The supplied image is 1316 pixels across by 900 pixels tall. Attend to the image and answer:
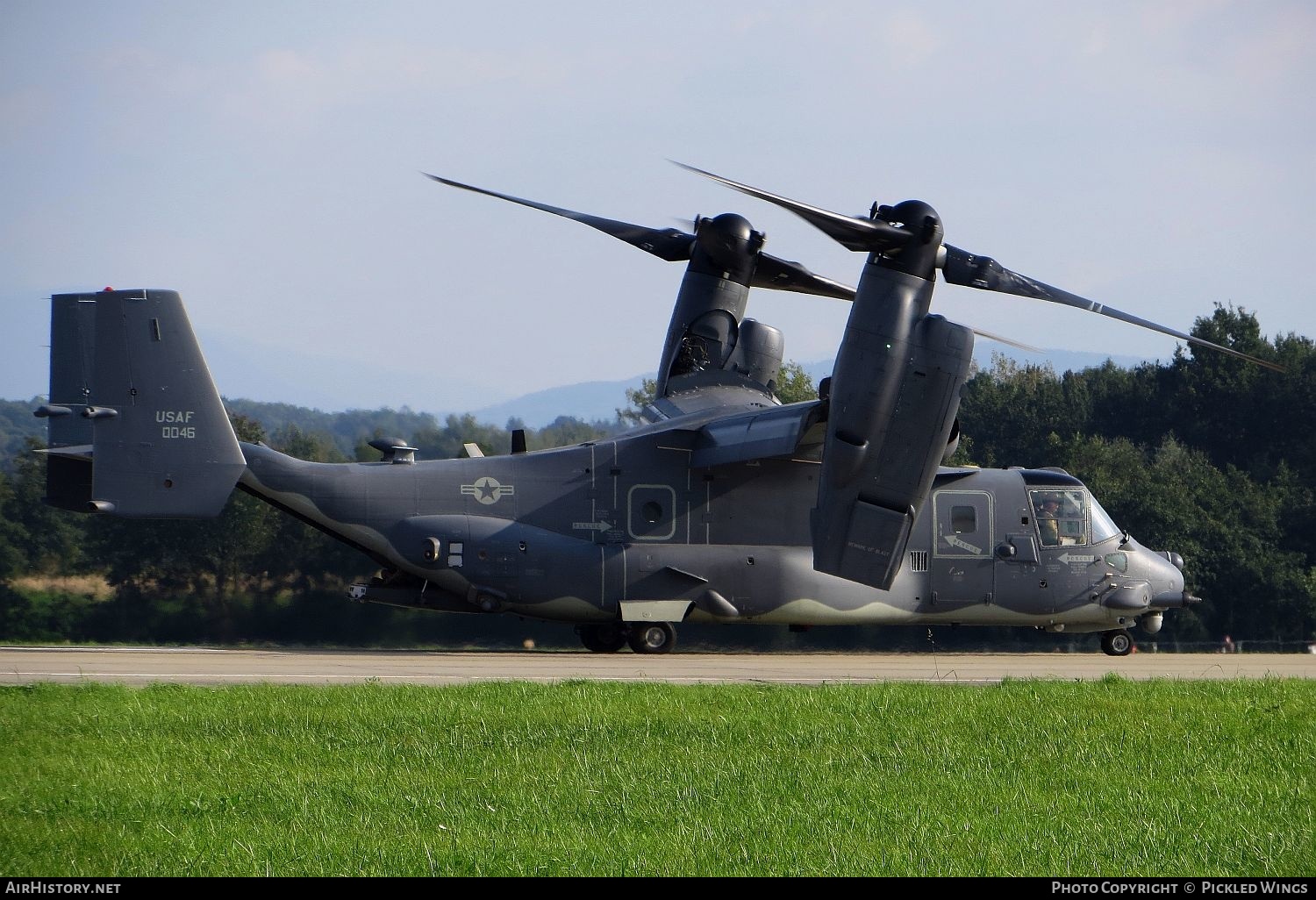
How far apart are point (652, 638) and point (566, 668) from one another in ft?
14.9

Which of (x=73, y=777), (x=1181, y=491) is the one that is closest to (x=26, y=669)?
(x=73, y=777)

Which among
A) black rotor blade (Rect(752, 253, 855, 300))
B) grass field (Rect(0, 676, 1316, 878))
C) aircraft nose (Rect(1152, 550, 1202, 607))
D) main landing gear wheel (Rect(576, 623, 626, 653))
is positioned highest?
black rotor blade (Rect(752, 253, 855, 300))

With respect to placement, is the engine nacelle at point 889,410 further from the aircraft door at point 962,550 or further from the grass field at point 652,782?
the aircraft door at point 962,550

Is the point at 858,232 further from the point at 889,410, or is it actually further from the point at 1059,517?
the point at 1059,517

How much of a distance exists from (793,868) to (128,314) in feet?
56.4

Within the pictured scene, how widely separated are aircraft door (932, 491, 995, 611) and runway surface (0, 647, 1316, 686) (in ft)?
3.90

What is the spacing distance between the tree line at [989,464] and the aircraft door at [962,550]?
11.2ft

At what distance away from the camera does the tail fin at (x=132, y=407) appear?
21.5 metres

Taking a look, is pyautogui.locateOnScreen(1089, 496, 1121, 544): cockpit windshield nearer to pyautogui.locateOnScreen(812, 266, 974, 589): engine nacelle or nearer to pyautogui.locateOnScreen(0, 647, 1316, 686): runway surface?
pyautogui.locateOnScreen(0, 647, 1316, 686): runway surface

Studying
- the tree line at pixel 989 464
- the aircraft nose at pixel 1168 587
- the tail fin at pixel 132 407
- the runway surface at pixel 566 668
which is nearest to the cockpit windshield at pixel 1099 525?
the aircraft nose at pixel 1168 587

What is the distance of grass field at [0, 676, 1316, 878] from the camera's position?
797 centimetres

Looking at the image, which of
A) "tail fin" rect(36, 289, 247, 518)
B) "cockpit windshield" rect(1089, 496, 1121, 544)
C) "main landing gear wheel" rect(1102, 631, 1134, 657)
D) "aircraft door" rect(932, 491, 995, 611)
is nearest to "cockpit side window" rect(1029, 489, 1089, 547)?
"cockpit windshield" rect(1089, 496, 1121, 544)
